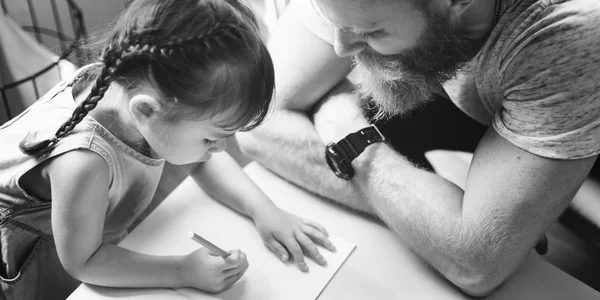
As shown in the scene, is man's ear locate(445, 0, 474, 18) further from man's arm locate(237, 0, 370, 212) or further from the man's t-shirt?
man's arm locate(237, 0, 370, 212)

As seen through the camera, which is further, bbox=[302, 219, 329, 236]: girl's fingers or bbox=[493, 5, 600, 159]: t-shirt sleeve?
bbox=[302, 219, 329, 236]: girl's fingers

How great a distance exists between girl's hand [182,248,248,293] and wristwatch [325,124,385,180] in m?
0.23

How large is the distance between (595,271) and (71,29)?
5.93 ft

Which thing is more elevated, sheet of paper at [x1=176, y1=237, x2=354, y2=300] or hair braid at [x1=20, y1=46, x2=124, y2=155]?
hair braid at [x1=20, y1=46, x2=124, y2=155]

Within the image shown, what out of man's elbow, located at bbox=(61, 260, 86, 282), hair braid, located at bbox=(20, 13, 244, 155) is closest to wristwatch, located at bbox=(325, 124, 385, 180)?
hair braid, located at bbox=(20, 13, 244, 155)

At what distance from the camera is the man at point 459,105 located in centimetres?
73

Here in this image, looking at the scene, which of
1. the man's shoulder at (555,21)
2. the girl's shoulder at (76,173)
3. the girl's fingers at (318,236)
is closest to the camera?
the man's shoulder at (555,21)

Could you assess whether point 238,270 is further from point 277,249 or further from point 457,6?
point 457,6

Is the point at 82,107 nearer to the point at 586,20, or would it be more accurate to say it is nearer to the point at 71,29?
the point at 586,20

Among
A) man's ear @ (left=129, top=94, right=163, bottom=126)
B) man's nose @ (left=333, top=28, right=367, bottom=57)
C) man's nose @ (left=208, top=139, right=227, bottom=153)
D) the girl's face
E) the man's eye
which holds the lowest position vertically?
man's nose @ (left=208, top=139, right=227, bottom=153)

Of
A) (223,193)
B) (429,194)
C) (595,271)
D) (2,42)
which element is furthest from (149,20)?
(595,271)

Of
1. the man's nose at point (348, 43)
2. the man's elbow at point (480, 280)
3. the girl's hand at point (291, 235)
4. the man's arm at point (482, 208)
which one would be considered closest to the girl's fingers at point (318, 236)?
the girl's hand at point (291, 235)

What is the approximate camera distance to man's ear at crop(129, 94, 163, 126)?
752 millimetres

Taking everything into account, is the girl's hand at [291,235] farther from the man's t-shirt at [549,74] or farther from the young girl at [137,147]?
the man's t-shirt at [549,74]
